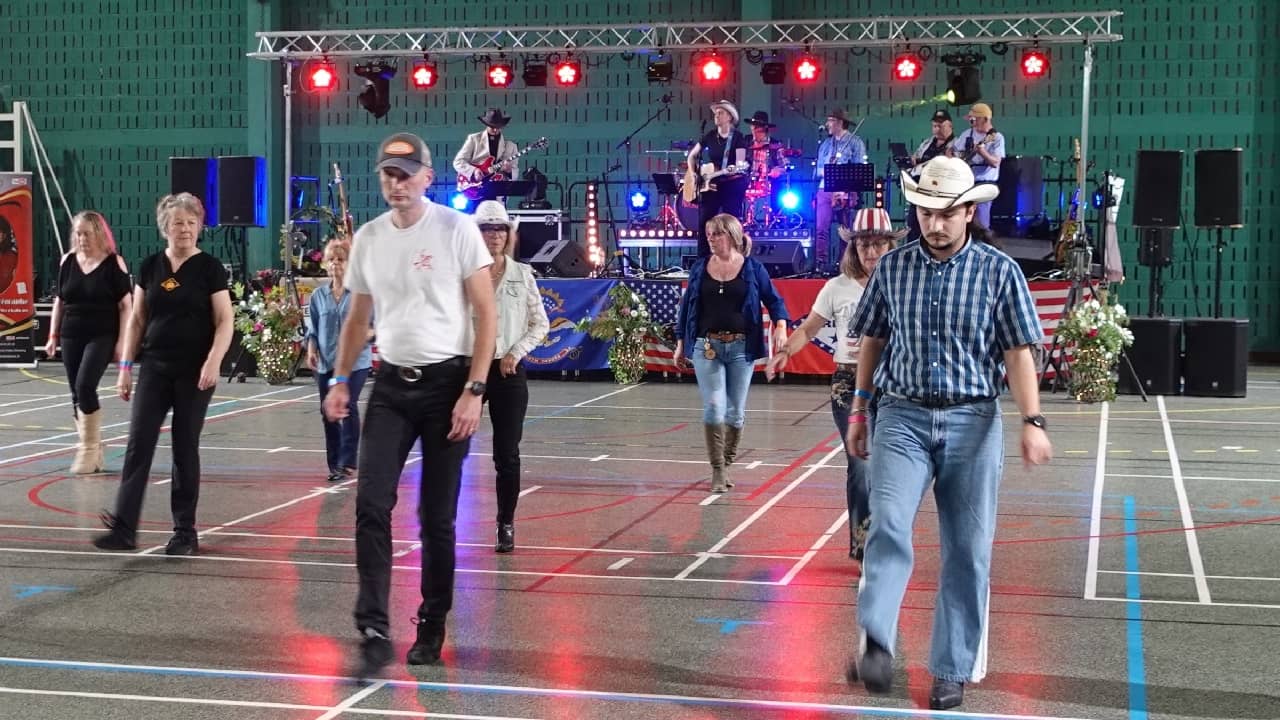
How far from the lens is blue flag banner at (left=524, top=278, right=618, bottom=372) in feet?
Answer: 63.1

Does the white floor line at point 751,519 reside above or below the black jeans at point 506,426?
below

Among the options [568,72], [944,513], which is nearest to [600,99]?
[568,72]

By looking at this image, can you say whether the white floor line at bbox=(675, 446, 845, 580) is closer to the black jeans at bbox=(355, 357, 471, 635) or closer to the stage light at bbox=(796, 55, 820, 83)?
the black jeans at bbox=(355, 357, 471, 635)

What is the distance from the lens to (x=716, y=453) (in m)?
10.3

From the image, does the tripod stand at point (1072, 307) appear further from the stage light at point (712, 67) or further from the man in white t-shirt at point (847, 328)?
the man in white t-shirt at point (847, 328)

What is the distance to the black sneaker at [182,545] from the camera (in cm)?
819

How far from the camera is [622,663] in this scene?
6.08 meters

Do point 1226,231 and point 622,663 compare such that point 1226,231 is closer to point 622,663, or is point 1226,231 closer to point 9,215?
point 9,215

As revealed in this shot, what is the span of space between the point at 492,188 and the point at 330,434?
1084cm

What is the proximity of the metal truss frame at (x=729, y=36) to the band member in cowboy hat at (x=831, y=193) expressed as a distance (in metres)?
1.09

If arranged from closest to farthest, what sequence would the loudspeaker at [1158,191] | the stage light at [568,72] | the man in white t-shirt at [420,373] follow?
the man in white t-shirt at [420,373]
the loudspeaker at [1158,191]
the stage light at [568,72]

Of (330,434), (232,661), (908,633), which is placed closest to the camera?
(232,661)

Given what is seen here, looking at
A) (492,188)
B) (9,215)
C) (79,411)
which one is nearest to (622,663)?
(79,411)

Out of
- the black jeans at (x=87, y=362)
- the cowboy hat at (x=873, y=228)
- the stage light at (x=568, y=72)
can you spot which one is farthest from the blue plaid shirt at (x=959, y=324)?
the stage light at (x=568, y=72)
